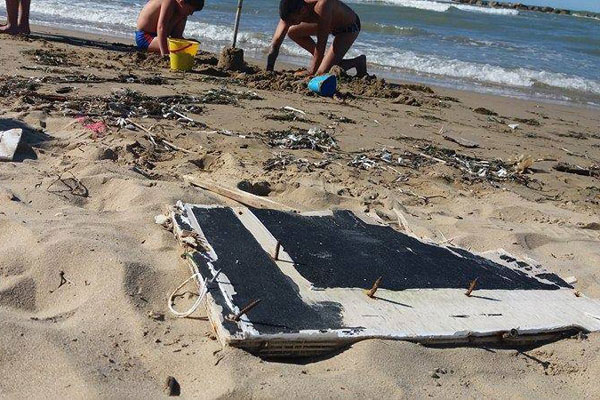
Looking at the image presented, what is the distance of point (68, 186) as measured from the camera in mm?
3547

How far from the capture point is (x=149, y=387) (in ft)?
6.73

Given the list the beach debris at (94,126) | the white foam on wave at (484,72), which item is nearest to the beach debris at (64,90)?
the beach debris at (94,126)

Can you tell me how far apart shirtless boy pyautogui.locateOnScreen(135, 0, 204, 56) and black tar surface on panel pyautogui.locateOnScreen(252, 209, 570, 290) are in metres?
5.12

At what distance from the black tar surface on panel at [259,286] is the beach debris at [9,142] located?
4.59 feet

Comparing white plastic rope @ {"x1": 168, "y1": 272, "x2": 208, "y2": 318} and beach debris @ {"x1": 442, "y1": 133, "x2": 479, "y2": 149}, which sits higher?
white plastic rope @ {"x1": 168, "y1": 272, "x2": 208, "y2": 318}

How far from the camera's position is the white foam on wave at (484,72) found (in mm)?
11266

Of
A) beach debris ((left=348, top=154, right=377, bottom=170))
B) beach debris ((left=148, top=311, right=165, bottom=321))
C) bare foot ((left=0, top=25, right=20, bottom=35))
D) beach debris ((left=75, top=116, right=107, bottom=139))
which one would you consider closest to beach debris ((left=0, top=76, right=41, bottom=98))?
beach debris ((left=75, top=116, right=107, bottom=139))

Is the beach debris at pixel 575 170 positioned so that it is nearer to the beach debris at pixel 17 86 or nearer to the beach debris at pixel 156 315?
the beach debris at pixel 156 315

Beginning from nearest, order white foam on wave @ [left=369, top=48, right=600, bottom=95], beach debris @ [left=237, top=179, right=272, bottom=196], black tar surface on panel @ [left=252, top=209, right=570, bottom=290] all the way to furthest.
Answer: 1. black tar surface on panel @ [left=252, top=209, right=570, bottom=290]
2. beach debris @ [left=237, top=179, right=272, bottom=196]
3. white foam on wave @ [left=369, top=48, right=600, bottom=95]

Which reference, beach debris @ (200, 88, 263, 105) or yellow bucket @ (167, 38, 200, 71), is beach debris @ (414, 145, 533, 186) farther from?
yellow bucket @ (167, 38, 200, 71)

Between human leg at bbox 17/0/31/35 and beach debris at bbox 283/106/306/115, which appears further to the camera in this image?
human leg at bbox 17/0/31/35

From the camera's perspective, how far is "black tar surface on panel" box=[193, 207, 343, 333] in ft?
7.82

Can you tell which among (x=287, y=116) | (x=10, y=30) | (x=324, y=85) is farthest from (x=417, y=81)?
(x=10, y=30)

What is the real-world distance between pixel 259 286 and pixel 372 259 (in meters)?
0.66
